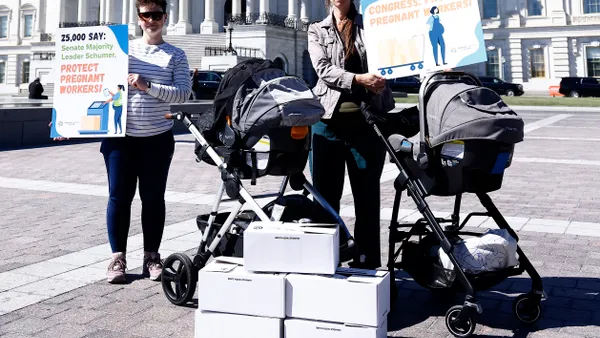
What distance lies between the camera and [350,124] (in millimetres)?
4367

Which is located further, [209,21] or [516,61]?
[516,61]

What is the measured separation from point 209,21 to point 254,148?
48347 millimetres

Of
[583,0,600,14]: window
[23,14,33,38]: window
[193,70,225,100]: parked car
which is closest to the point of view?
[193,70,225,100]: parked car

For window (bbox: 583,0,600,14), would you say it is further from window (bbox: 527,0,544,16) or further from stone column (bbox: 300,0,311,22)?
stone column (bbox: 300,0,311,22)

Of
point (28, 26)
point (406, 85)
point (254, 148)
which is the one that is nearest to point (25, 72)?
point (28, 26)

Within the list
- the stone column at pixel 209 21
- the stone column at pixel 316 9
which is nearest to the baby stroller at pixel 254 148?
the stone column at pixel 209 21

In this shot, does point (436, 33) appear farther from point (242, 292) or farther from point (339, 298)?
point (242, 292)

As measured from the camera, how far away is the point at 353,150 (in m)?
4.41

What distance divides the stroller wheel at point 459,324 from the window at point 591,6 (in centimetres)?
5365

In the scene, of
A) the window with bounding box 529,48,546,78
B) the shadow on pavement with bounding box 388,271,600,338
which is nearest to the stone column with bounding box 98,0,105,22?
the window with bounding box 529,48,546,78

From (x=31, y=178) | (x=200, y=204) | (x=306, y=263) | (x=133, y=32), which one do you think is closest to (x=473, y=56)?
(x=306, y=263)

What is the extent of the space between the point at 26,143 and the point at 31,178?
6.51 m

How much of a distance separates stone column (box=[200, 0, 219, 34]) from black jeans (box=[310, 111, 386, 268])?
1862 inches

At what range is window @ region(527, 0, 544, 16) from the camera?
52.0 meters
